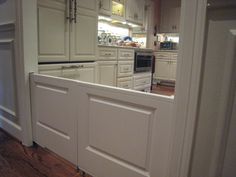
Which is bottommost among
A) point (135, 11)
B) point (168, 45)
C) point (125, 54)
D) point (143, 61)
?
point (143, 61)

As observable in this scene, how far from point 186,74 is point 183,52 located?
0.30 feet

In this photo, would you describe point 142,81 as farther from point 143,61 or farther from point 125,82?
point 125,82

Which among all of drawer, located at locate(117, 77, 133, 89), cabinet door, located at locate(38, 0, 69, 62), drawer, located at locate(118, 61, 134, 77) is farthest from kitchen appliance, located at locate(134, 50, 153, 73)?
cabinet door, located at locate(38, 0, 69, 62)

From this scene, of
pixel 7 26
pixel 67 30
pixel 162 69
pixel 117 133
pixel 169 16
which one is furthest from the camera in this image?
pixel 169 16

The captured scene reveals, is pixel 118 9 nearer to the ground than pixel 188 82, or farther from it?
farther from it

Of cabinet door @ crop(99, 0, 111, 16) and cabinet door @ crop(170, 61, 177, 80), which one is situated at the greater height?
cabinet door @ crop(99, 0, 111, 16)

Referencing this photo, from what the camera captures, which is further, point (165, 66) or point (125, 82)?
point (165, 66)

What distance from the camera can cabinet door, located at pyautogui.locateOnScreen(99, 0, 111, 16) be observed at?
10.0 ft

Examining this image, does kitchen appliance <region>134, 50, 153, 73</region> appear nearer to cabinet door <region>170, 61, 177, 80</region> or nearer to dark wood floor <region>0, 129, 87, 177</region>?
cabinet door <region>170, 61, 177, 80</region>

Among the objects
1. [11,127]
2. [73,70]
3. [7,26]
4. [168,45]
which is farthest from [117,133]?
[168,45]

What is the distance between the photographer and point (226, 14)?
0.72 metres

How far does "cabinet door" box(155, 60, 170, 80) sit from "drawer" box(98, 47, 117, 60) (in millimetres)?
2221

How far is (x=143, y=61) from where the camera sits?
144 inches

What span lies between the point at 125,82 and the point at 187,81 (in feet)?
7.81
